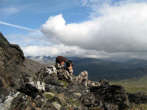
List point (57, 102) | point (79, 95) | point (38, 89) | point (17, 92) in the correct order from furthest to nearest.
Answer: point (79, 95)
point (57, 102)
point (38, 89)
point (17, 92)

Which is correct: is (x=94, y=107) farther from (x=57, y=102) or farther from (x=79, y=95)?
(x=57, y=102)

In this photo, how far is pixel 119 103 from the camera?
4838 cm

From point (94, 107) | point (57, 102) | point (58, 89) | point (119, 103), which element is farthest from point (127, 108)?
point (57, 102)

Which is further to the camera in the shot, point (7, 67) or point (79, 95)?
point (79, 95)

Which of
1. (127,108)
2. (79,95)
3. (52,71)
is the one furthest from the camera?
(52,71)

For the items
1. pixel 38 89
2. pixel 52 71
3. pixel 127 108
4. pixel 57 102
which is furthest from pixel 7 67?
pixel 127 108

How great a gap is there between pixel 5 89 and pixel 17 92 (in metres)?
2.11

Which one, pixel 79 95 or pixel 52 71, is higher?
pixel 52 71

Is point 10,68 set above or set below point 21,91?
above

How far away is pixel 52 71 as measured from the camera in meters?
55.2

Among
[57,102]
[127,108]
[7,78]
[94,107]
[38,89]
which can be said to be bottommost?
[127,108]

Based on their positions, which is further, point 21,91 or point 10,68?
point 21,91

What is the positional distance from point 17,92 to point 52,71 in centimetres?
3197

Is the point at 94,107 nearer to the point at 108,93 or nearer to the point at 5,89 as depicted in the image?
the point at 108,93
